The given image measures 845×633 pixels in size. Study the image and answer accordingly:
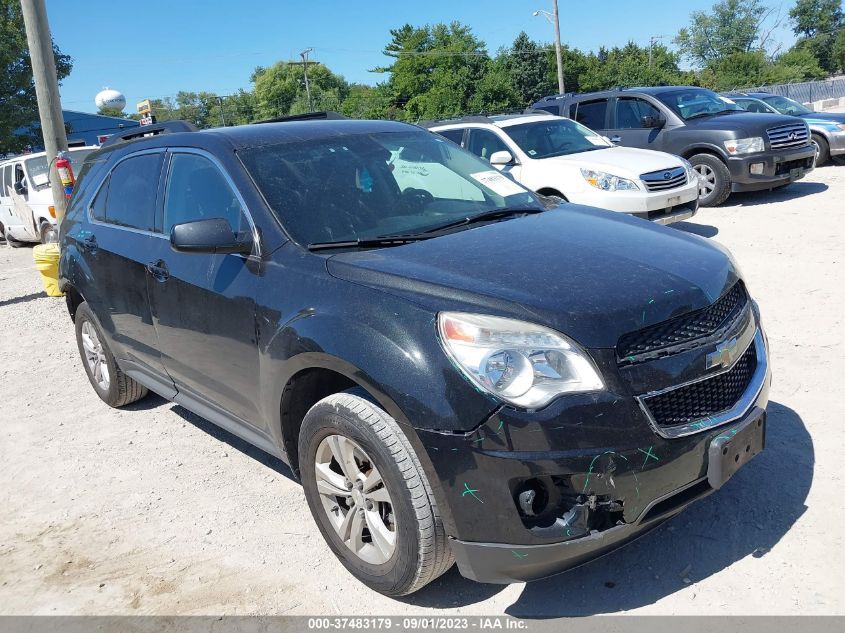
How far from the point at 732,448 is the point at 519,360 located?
2.77 feet

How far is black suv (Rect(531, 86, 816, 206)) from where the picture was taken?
1039 centimetres

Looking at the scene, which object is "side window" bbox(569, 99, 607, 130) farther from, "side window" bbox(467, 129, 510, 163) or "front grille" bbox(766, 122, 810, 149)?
"side window" bbox(467, 129, 510, 163)

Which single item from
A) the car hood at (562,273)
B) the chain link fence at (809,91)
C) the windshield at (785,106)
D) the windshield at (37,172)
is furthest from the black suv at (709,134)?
the chain link fence at (809,91)

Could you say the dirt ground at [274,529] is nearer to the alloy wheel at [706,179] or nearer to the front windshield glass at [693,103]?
the alloy wheel at [706,179]

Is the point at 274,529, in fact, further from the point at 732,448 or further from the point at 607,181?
the point at 607,181

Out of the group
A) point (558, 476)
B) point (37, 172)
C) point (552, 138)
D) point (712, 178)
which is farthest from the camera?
point (37, 172)

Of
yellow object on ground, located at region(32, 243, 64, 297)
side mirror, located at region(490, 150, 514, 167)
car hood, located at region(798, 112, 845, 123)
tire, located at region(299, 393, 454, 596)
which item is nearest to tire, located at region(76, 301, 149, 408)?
tire, located at region(299, 393, 454, 596)

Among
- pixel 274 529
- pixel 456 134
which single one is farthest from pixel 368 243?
pixel 456 134

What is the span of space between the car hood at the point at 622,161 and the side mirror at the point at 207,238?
6266 millimetres

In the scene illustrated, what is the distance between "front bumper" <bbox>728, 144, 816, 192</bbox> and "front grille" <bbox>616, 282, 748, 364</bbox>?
27.5 ft

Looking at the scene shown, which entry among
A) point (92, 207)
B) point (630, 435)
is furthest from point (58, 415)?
point (630, 435)

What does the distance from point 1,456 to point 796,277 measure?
6451mm

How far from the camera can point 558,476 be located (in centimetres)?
239

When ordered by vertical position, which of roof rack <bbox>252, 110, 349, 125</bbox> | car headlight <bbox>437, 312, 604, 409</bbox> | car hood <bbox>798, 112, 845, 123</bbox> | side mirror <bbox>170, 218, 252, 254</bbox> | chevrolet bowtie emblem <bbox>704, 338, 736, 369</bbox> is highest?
roof rack <bbox>252, 110, 349, 125</bbox>
